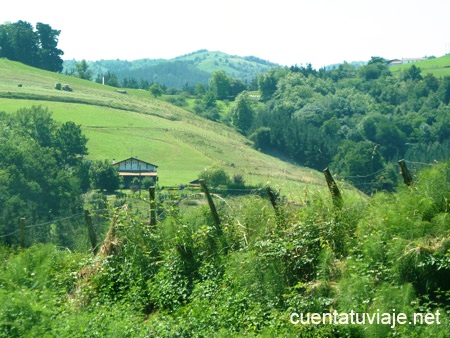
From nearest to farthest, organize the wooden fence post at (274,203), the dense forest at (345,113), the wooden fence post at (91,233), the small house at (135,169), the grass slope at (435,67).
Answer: the wooden fence post at (274,203) → the wooden fence post at (91,233) → the small house at (135,169) → the dense forest at (345,113) → the grass slope at (435,67)

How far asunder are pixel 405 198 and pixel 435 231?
0.94 m

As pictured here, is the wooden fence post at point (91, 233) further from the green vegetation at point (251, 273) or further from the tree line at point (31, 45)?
the tree line at point (31, 45)

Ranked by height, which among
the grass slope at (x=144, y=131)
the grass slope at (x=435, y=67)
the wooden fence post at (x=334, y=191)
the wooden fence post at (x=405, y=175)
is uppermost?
the grass slope at (x=435, y=67)

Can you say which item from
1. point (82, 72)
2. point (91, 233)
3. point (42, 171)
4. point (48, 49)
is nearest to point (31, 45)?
point (48, 49)

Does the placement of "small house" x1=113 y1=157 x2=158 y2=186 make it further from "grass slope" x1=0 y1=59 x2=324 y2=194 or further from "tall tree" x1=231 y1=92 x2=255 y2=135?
"tall tree" x1=231 y1=92 x2=255 y2=135

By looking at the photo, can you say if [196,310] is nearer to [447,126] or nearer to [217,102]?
[447,126]

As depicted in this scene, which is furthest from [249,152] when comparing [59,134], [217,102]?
[217,102]

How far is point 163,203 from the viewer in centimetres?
1343

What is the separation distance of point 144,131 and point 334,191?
82.3m

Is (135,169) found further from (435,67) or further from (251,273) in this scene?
(435,67)

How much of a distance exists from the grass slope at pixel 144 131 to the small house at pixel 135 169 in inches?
50.0

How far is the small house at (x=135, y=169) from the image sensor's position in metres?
76.3

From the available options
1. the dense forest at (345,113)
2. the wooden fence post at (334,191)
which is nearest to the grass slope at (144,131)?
the dense forest at (345,113)

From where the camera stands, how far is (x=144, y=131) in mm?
92875
